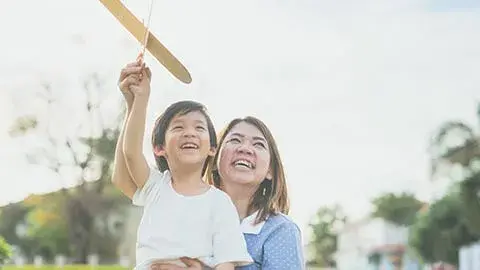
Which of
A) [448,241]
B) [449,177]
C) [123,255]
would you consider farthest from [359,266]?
[449,177]

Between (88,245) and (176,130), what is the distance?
3823 cm

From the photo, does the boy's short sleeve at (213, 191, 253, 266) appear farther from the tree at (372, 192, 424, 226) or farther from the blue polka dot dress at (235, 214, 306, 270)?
the tree at (372, 192, 424, 226)

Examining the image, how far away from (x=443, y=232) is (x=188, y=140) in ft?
126

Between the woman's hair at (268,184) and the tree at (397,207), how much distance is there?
5582 cm

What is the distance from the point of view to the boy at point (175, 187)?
9.16 feet

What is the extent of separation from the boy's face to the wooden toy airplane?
104mm

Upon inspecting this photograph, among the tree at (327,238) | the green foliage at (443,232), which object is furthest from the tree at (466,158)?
the tree at (327,238)

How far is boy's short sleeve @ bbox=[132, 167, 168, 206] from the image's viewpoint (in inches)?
114

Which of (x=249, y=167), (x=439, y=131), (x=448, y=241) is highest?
(x=439, y=131)

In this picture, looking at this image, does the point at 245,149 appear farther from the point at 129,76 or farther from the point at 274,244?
the point at 129,76

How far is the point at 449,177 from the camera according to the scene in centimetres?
3434

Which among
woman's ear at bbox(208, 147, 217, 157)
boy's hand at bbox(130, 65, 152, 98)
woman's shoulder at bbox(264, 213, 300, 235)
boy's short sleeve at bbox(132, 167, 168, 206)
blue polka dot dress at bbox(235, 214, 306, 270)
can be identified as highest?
boy's hand at bbox(130, 65, 152, 98)

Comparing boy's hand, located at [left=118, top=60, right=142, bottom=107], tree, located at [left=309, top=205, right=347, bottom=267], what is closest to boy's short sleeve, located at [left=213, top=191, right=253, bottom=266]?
boy's hand, located at [left=118, top=60, right=142, bottom=107]

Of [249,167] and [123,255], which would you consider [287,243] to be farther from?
[123,255]
